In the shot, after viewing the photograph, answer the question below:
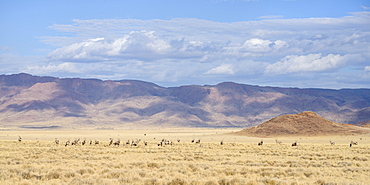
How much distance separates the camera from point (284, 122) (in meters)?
91.8

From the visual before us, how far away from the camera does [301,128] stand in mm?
87875

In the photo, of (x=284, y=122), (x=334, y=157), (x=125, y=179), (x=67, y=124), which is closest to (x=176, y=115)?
(x=67, y=124)

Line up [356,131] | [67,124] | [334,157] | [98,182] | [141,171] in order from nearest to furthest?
1. [98,182]
2. [141,171]
3. [334,157]
4. [356,131]
5. [67,124]

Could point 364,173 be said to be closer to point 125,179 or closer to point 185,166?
point 185,166

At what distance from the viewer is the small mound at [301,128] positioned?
8491 centimetres

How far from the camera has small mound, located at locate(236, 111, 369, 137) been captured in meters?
84.9

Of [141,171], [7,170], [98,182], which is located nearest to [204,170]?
[141,171]

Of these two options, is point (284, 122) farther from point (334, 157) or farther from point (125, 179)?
point (125, 179)

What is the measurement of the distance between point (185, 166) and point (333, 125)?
230ft

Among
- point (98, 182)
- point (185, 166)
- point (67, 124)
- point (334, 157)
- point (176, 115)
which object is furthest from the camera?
point (176, 115)

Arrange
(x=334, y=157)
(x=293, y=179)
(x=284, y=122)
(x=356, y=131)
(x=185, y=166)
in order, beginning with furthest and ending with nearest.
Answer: (x=284, y=122)
(x=356, y=131)
(x=334, y=157)
(x=185, y=166)
(x=293, y=179)

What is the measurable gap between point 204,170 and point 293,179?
4.84 metres

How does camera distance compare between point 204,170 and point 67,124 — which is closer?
point 204,170

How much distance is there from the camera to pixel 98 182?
63.4 feet
